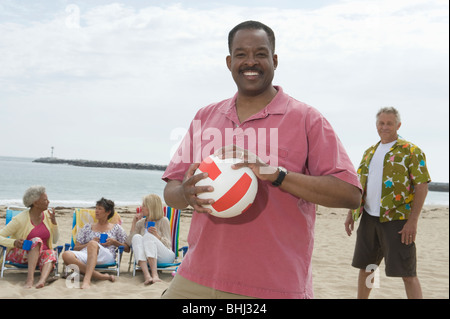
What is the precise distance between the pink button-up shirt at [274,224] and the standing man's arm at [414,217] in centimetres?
270

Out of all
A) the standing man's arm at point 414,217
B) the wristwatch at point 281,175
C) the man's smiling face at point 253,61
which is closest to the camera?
the wristwatch at point 281,175

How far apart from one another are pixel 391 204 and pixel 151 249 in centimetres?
344

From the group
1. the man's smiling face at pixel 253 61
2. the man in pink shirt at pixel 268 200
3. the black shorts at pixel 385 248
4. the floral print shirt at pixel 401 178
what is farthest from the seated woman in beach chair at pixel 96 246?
the man's smiling face at pixel 253 61

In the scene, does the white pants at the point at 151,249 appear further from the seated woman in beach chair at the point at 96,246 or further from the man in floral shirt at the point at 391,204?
the man in floral shirt at the point at 391,204

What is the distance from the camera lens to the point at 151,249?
633 cm

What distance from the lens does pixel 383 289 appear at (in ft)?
19.5

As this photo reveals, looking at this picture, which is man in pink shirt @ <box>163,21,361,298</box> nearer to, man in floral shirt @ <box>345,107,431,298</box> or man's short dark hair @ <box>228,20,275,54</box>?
man's short dark hair @ <box>228,20,275,54</box>

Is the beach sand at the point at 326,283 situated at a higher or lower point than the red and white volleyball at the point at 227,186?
lower

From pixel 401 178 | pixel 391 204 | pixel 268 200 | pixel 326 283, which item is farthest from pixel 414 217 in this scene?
pixel 268 200

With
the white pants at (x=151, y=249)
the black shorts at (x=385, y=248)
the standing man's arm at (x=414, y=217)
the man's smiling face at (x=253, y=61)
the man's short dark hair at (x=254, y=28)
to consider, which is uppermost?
the man's short dark hair at (x=254, y=28)

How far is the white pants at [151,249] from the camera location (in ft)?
20.6

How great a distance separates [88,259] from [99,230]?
0.59 meters
